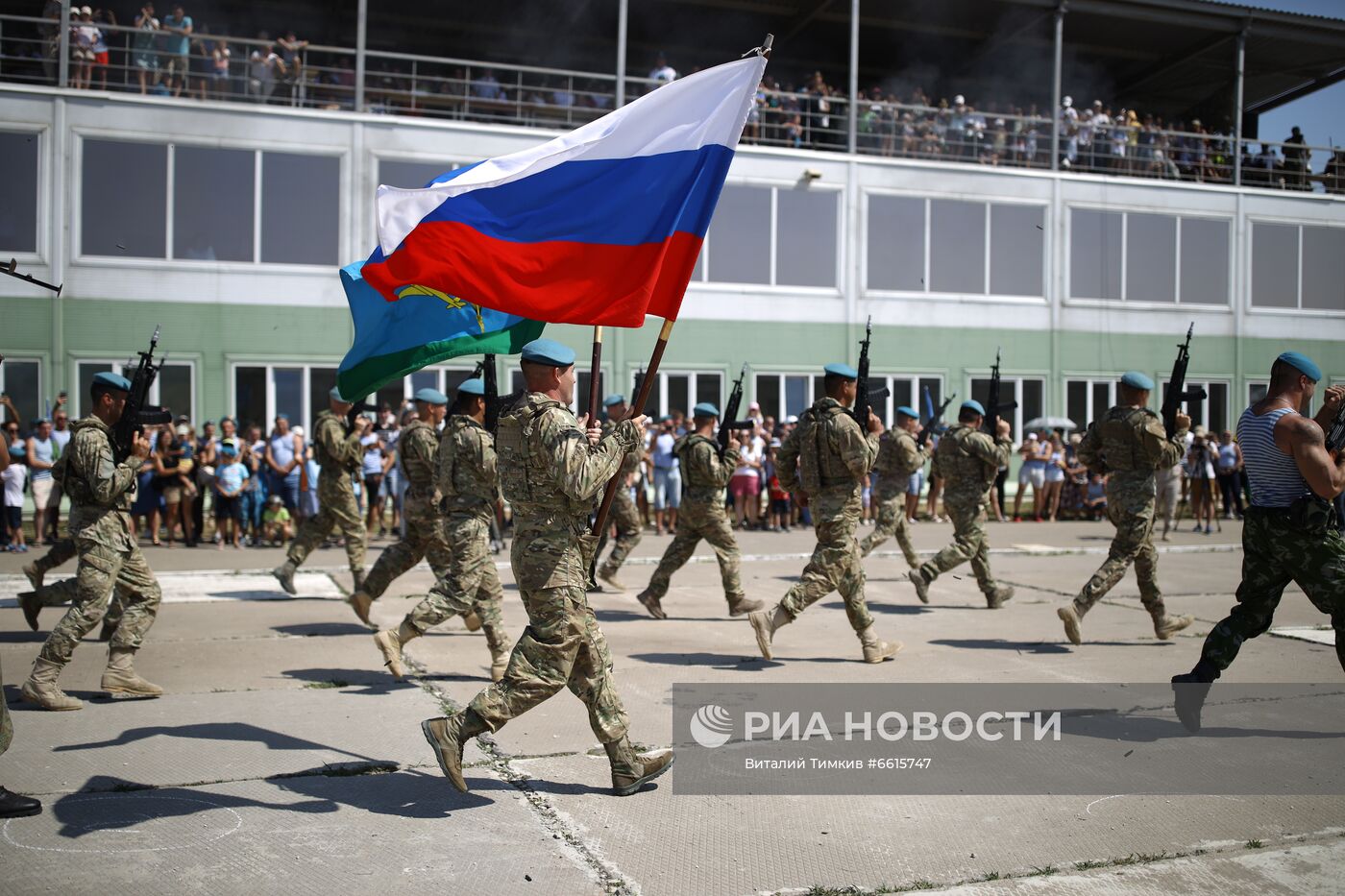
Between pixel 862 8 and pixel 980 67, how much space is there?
14.4 ft

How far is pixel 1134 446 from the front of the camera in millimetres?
8055

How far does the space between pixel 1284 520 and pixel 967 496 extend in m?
4.70

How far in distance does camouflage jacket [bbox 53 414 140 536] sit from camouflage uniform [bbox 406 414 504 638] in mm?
1823

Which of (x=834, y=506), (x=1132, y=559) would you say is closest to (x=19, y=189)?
(x=834, y=506)

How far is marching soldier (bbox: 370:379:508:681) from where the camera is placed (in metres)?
6.80

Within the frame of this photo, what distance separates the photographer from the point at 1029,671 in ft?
23.9

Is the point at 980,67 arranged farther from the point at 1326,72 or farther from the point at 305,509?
the point at 305,509

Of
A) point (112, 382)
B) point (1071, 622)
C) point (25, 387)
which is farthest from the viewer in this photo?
point (25, 387)

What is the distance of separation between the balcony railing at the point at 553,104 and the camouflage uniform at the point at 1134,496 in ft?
47.8

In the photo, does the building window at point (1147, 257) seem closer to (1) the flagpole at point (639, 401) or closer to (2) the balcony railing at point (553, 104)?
(2) the balcony railing at point (553, 104)

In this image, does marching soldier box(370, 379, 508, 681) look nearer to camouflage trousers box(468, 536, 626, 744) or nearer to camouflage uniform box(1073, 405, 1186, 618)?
camouflage trousers box(468, 536, 626, 744)

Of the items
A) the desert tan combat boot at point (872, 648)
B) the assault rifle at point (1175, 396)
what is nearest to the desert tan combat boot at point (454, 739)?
the desert tan combat boot at point (872, 648)

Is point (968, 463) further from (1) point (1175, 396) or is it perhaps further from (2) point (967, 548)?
(1) point (1175, 396)

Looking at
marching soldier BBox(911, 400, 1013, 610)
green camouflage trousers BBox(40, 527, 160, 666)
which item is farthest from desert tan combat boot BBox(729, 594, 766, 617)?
green camouflage trousers BBox(40, 527, 160, 666)
